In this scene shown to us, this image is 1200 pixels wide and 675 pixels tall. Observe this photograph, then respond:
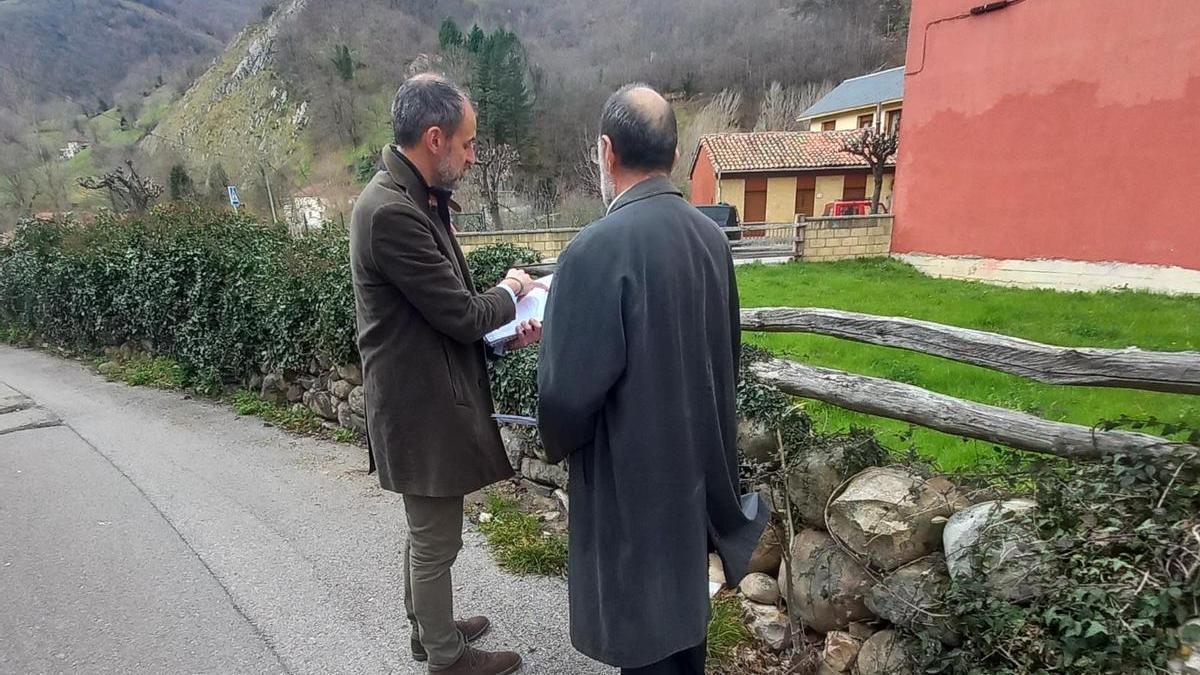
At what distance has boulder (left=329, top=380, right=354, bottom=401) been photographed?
516cm

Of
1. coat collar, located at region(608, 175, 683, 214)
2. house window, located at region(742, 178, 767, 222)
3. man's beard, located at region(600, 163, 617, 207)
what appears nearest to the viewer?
coat collar, located at region(608, 175, 683, 214)

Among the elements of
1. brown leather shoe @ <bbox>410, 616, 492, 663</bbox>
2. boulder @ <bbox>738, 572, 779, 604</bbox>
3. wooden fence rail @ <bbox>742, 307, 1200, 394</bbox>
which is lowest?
brown leather shoe @ <bbox>410, 616, 492, 663</bbox>

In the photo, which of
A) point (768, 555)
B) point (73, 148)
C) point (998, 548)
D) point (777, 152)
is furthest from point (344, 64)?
point (998, 548)

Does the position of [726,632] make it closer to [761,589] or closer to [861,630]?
[761,589]

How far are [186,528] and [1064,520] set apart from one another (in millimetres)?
4256

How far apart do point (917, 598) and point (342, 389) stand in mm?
4483

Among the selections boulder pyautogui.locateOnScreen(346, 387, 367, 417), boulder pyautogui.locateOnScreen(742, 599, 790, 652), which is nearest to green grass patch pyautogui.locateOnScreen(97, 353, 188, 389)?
boulder pyautogui.locateOnScreen(346, 387, 367, 417)

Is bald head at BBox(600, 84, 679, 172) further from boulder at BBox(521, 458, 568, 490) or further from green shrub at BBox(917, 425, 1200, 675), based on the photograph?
boulder at BBox(521, 458, 568, 490)

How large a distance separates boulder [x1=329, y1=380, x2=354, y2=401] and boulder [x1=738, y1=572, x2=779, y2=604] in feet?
11.8

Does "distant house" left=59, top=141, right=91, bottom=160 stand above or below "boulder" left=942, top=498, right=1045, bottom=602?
above

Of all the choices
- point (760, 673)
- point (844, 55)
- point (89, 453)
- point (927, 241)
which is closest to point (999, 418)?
point (760, 673)

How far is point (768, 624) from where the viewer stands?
2.63 metres

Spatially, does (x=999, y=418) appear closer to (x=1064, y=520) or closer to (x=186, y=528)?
(x=1064, y=520)

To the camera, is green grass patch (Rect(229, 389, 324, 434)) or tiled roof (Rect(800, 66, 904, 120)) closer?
green grass patch (Rect(229, 389, 324, 434))
